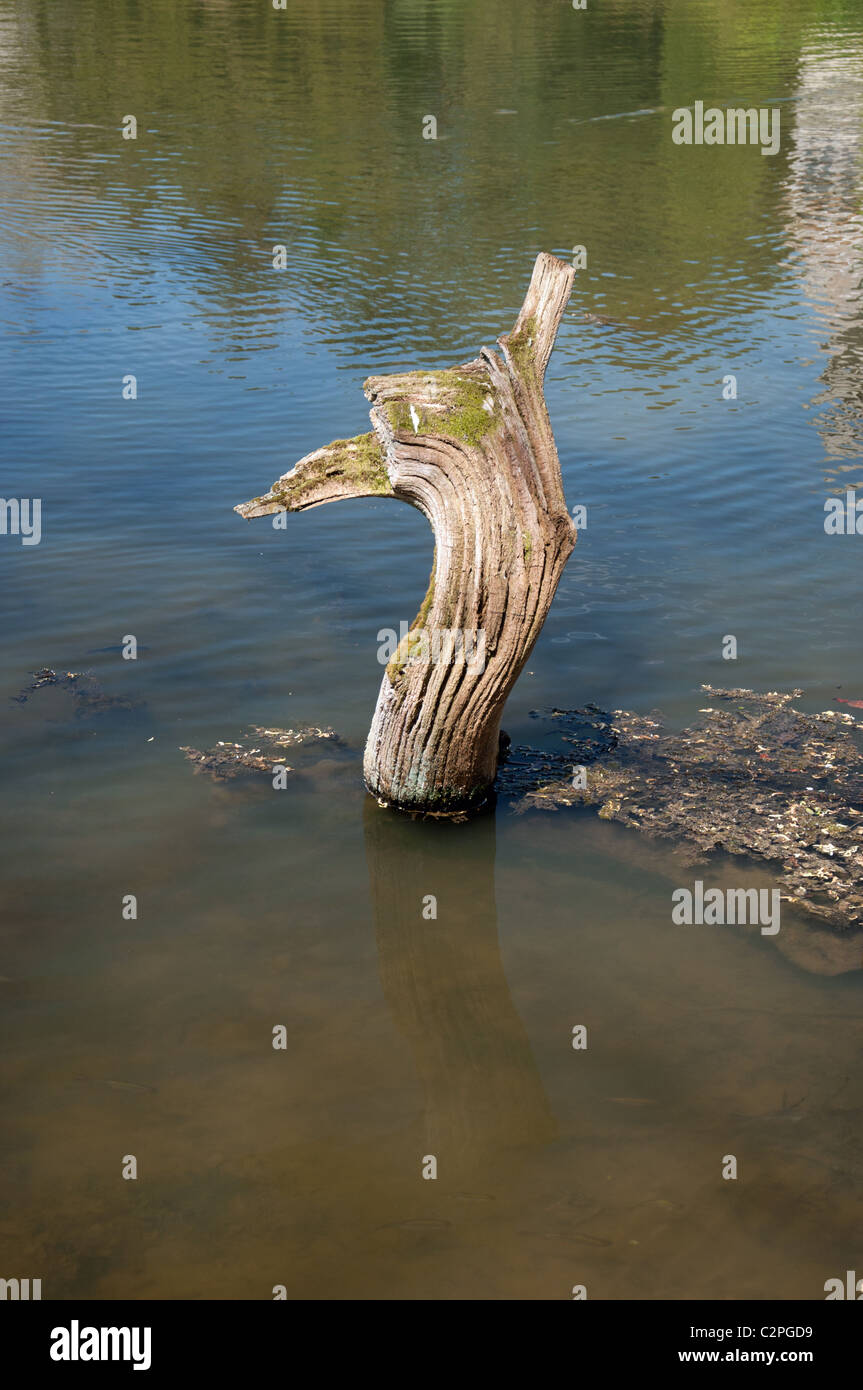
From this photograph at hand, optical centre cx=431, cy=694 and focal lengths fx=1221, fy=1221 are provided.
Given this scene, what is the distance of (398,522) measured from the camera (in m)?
12.7

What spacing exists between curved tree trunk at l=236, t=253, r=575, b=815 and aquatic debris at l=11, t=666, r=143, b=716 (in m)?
2.35

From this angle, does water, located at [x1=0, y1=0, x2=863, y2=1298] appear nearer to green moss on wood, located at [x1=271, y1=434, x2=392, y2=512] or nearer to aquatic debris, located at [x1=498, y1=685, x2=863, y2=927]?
aquatic debris, located at [x1=498, y1=685, x2=863, y2=927]

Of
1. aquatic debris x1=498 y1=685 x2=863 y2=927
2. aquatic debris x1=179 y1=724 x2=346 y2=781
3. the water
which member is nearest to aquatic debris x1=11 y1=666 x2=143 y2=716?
the water

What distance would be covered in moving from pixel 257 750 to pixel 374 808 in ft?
3.52

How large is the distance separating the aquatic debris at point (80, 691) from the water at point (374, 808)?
10cm

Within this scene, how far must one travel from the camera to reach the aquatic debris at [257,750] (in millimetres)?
8453

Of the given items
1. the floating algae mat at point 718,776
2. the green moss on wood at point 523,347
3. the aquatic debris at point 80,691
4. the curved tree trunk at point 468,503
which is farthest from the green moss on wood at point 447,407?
the aquatic debris at point 80,691

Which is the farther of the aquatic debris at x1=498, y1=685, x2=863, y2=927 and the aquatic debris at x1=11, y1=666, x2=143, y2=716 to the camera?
the aquatic debris at x1=11, y1=666, x2=143, y2=716

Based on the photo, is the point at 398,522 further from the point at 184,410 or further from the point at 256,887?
the point at 256,887

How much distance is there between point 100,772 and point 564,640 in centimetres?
415

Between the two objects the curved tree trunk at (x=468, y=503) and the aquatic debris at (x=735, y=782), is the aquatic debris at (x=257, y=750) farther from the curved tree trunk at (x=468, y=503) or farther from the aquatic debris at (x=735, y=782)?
the aquatic debris at (x=735, y=782)

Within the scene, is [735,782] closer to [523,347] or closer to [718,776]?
[718,776]

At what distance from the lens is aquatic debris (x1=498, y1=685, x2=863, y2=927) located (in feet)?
24.8

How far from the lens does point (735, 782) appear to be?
8.37m
